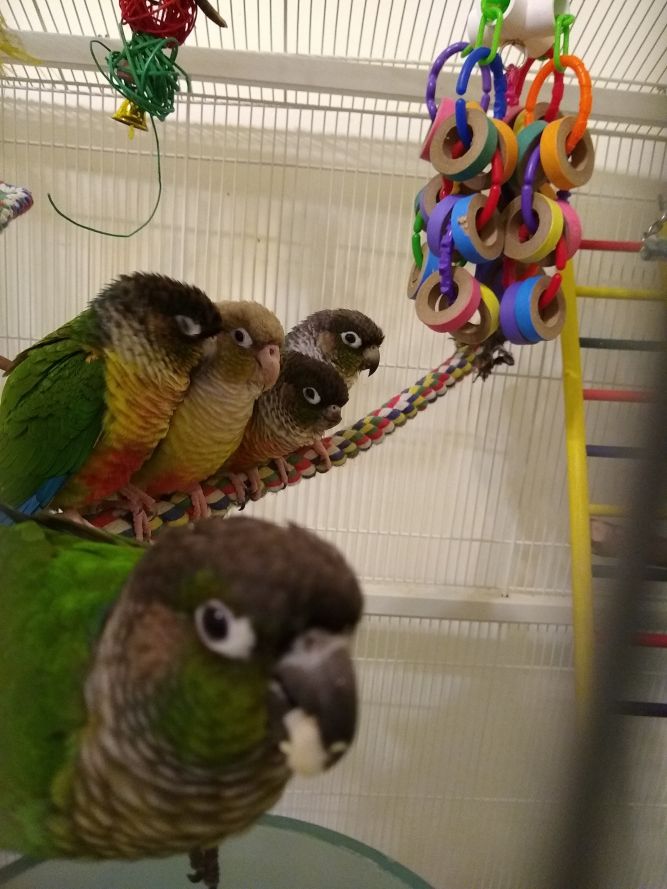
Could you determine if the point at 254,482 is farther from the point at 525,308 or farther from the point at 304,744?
the point at 304,744

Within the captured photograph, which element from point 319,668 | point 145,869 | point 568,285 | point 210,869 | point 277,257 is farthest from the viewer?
point 277,257

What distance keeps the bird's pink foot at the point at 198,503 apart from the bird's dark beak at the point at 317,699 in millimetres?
550

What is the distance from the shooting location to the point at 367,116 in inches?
38.0

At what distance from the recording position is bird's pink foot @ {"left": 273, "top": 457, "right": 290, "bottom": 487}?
0.84 m

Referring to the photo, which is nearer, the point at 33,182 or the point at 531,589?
the point at 33,182

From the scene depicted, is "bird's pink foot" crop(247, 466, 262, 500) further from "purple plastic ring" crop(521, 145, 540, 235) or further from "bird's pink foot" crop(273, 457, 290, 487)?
"purple plastic ring" crop(521, 145, 540, 235)

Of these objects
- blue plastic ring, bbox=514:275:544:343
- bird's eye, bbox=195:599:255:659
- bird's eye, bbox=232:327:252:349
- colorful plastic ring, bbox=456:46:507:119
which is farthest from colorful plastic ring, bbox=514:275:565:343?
bird's eye, bbox=195:599:255:659

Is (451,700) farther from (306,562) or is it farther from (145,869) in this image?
(306,562)

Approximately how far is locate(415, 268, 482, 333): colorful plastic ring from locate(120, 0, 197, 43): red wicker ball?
39cm

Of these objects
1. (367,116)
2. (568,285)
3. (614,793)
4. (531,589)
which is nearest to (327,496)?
(531,589)

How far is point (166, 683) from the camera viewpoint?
29cm

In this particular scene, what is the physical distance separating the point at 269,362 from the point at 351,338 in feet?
0.65

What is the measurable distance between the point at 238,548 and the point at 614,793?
0.54ft

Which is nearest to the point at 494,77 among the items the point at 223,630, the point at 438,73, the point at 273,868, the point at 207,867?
the point at 438,73
